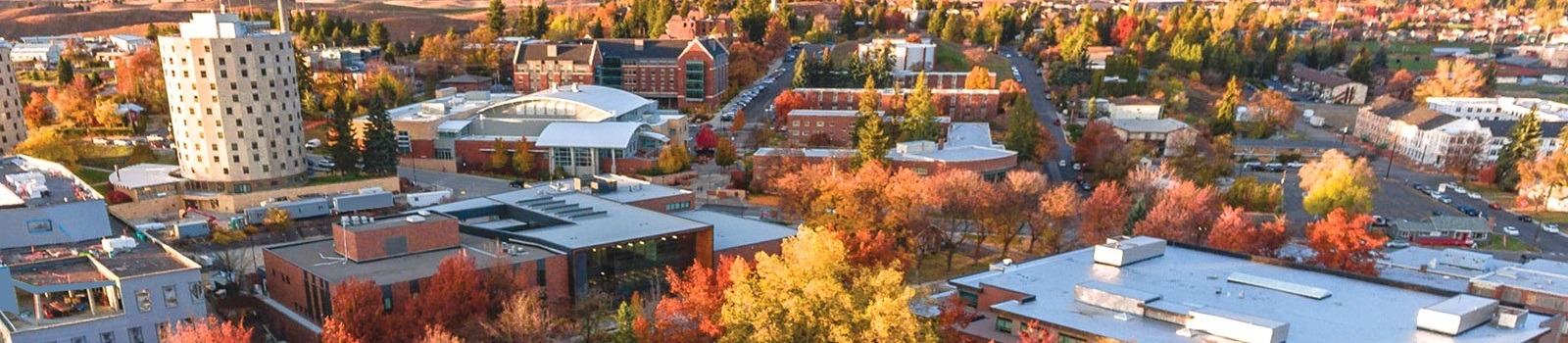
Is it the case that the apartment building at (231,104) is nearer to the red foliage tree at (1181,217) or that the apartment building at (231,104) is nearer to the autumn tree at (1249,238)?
the red foliage tree at (1181,217)

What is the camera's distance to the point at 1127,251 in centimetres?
2616

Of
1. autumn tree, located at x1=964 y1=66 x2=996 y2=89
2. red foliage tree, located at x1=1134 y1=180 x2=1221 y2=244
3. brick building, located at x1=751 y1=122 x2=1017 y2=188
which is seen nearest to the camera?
red foliage tree, located at x1=1134 y1=180 x2=1221 y2=244

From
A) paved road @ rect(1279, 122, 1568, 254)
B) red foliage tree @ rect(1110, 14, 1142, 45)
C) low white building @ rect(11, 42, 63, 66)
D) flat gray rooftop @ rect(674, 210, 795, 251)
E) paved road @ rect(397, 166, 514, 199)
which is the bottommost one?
paved road @ rect(397, 166, 514, 199)

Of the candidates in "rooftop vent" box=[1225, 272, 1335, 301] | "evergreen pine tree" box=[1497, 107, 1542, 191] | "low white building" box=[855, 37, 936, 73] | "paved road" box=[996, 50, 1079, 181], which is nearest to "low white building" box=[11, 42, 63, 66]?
"low white building" box=[855, 37, 936, 73]

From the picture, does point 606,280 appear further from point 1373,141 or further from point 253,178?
point 1373,141

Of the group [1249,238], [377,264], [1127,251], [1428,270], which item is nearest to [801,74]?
[1249,238]

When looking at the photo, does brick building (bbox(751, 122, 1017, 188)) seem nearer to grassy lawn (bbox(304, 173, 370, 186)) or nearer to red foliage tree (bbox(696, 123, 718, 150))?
red foliage tree (bbox(696, 123, 718, 150))

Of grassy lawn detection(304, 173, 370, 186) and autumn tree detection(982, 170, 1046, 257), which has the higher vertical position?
autumn tree detection(982, 170, 1046, 257)

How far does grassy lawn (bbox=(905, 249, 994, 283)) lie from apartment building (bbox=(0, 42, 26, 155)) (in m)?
45.6

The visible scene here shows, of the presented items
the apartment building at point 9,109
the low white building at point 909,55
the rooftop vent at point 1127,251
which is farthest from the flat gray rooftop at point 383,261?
the low white building at point 909,55

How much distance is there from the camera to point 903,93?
211 feet

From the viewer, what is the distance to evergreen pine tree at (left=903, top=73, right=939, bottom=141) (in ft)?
184

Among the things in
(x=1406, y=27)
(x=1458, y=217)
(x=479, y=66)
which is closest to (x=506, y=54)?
(x=479, y=66)

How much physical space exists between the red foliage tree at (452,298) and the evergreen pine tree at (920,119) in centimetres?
3628
